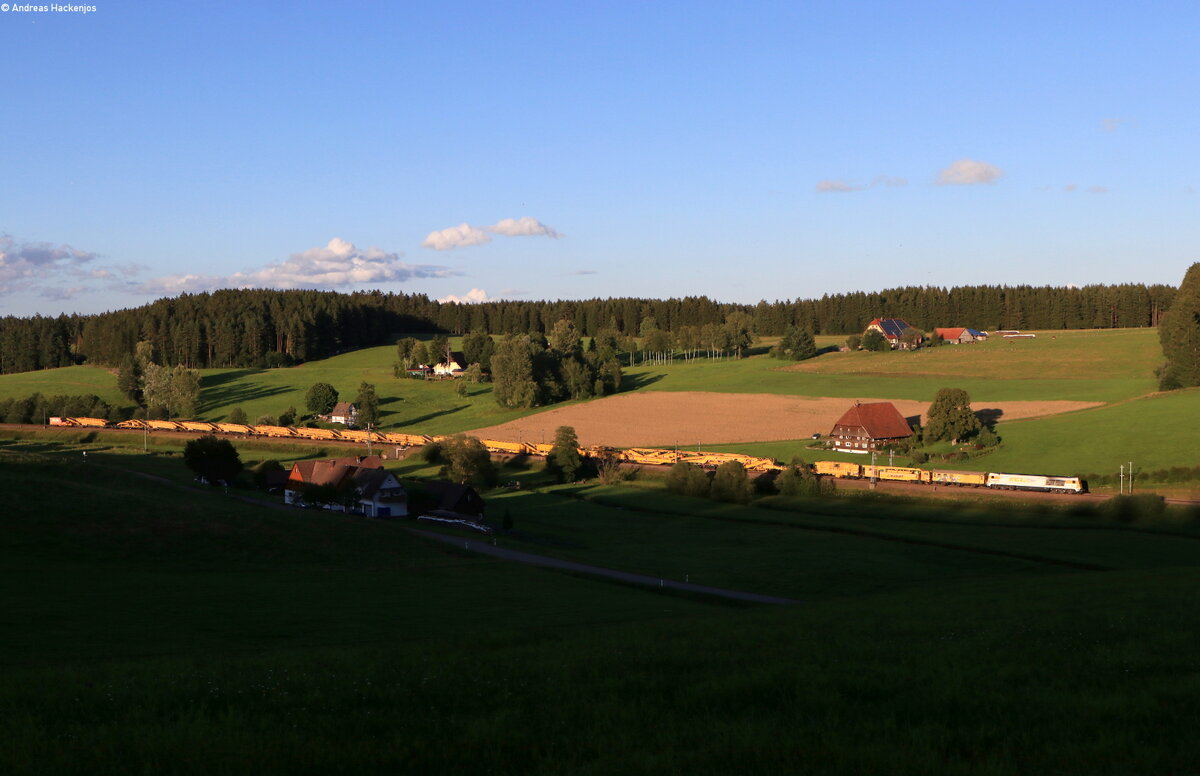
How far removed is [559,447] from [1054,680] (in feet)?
247

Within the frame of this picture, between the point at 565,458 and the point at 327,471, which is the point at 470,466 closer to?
the point at 565,458

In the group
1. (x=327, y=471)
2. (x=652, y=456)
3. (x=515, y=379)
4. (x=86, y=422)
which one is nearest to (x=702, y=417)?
(x=515, y=379)

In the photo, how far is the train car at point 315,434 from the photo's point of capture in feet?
384

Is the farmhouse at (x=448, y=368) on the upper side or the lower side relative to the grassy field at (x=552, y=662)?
upper

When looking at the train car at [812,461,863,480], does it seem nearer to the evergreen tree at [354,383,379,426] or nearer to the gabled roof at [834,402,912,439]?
the gabled roof at [834,402,912,439]

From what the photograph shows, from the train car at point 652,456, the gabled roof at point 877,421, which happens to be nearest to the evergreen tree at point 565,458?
the train car at point 652,456

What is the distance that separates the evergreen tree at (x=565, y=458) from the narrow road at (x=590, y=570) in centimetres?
2865

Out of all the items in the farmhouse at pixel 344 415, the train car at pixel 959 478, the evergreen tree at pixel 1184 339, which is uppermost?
the evergreen tree at pixel 1184 339

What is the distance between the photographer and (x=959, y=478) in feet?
258

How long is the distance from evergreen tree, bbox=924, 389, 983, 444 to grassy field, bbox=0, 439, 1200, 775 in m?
44.2

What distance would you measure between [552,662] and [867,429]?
8433 cm

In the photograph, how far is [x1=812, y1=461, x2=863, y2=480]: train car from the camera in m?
82.7

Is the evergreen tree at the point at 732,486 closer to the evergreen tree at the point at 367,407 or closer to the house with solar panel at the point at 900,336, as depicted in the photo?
the evergreen tree at the point at 367,407

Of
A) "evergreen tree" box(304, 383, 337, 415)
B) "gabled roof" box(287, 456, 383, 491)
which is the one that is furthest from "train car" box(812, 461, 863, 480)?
"evergreen tree" box(304, 383, 337, 415)
